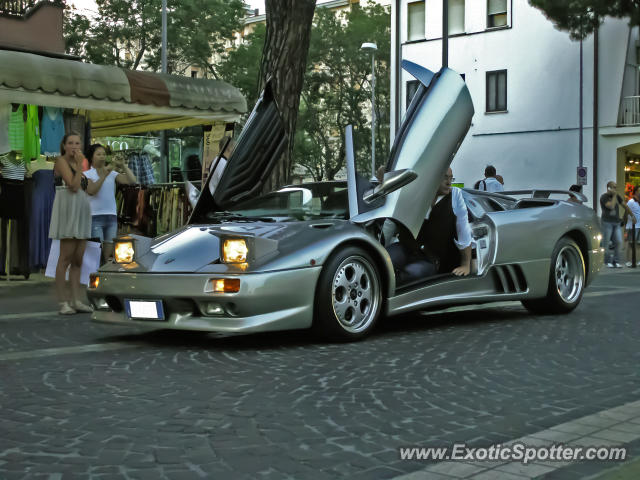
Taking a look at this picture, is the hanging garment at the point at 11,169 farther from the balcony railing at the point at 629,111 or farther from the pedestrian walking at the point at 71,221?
the balcony railing at the point at 629,111

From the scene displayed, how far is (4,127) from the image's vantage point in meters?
11.5

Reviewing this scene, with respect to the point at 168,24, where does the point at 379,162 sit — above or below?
below

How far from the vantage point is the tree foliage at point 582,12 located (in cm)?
2630

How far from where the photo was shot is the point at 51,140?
12.5m

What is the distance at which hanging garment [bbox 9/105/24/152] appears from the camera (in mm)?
11758

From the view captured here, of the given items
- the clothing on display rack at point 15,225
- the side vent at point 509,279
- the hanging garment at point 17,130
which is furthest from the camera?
the clothing on display rack at point 15,225

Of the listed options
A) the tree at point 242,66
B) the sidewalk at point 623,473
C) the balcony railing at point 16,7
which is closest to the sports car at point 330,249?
the sidewalk at point 623,473

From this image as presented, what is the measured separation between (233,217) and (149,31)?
32918 mm

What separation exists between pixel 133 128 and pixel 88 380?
385 inches

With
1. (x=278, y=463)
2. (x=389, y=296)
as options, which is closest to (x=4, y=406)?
(x=278, y=463)

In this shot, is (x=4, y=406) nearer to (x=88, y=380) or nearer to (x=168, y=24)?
(x=88, y=380)

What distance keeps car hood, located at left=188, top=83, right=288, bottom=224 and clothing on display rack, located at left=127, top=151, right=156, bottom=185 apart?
27.7 feet

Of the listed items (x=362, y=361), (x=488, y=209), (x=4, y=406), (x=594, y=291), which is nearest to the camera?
(x=4, y=406)

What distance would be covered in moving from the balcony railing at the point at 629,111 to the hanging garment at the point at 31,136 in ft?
88.2
